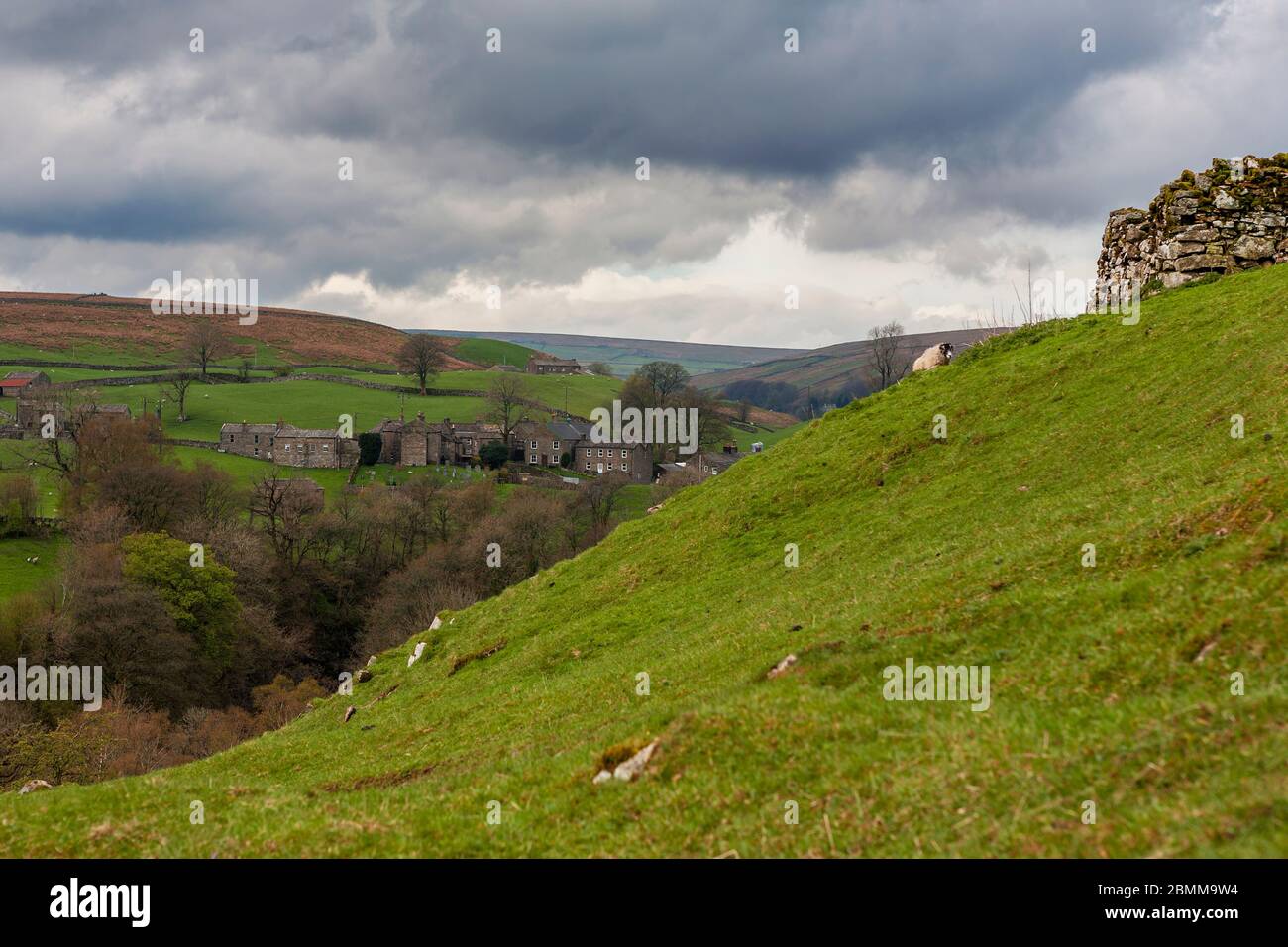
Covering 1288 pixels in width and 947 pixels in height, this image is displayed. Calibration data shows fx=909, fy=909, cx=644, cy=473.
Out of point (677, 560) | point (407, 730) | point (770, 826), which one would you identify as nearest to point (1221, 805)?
point (770, 826)

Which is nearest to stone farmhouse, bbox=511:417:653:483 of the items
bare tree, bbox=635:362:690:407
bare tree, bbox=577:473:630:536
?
bare tree, bbox=635:362:690:407

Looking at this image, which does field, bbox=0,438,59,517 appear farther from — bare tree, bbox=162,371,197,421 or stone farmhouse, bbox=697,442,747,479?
stone farmhouse, bbox=697,442,747,479

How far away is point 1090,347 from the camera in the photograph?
3259 cm

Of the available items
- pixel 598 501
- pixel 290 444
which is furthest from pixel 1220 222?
pixel 290 444

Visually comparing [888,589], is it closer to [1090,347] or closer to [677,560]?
[677,560]

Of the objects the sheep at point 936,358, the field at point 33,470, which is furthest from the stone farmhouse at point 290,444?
the sheep at point 936,358

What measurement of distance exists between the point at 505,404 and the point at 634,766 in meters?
166

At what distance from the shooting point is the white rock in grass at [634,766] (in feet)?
40.2

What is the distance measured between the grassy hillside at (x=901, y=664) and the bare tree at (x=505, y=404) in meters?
142

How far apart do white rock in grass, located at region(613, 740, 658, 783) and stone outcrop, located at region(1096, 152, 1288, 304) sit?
117 feet
